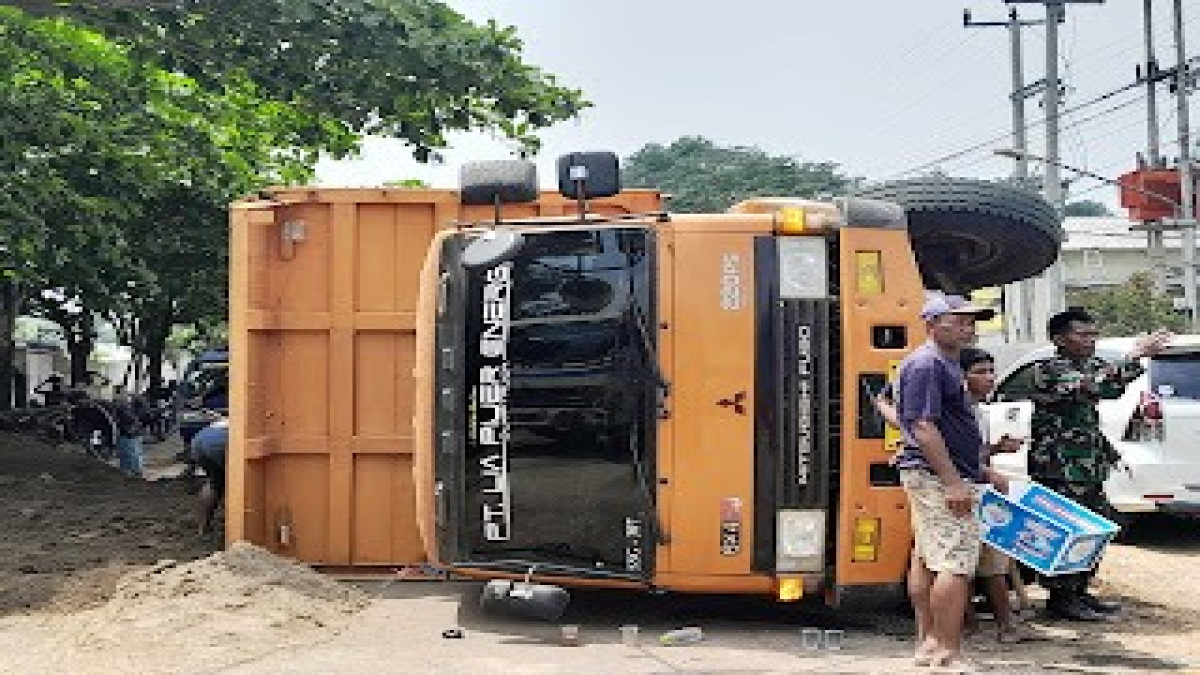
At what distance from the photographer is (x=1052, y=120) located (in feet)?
111

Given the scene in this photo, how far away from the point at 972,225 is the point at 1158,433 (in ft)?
10.7

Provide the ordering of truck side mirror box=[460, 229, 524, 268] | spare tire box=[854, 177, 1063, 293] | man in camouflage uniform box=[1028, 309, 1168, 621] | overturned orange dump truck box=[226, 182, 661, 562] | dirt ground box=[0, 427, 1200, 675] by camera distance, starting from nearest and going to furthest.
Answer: dirt ground box=[0, 427, 1200, 675] < truck side mirror box=[460, 229, 524, 268] < man in camouflage uniform box=[1028, 309, 1168, 621] < spare tire box=[854, 177, 1063, 293] < overturned orange dump truck box=[226, 182, 661, 562]

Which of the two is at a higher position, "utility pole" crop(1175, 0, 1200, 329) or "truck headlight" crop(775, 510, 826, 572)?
"utility pole" crop(1175, 0, 1200, 329)

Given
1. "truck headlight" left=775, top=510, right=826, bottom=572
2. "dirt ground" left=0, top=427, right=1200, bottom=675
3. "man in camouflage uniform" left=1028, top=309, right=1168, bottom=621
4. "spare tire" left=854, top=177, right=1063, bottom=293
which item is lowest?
"dirt ground" left=0, top=427, right=1200, bottom=675

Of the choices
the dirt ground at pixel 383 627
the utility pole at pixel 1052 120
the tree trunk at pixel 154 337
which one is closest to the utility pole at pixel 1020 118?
the utility pole at pixel 1052 120

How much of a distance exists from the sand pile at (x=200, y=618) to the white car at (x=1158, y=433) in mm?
5229

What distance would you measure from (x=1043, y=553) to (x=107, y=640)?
440cm

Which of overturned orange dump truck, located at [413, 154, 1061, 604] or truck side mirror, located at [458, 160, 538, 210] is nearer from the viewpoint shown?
overturned orange dump truck, located at [413, 154, 1061, 604]

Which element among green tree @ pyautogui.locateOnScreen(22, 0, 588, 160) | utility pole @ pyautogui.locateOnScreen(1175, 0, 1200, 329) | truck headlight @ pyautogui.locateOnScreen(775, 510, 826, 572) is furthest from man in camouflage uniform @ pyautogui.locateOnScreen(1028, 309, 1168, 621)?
utility pole @ pyautogui.locateOnScreen(1175, 0, 1200, 329)

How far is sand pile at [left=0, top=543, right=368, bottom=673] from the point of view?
6.35 metres

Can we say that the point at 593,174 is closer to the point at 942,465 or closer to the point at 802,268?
the point at 802,268

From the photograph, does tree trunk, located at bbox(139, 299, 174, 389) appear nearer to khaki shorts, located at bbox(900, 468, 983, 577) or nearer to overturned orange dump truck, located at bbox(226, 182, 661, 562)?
overturned orange dump truck, located at bbox(226, 182, 661, 562)

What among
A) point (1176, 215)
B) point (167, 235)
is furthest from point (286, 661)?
point (1176, 215)

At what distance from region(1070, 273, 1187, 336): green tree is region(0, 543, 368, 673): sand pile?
38469 mm
